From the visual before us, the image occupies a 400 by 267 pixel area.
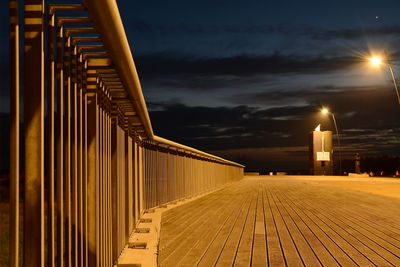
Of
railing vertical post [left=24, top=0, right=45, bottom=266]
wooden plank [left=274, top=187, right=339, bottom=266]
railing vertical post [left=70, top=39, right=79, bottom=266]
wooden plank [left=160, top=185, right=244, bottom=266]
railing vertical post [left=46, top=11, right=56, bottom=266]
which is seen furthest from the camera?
wooden plank [left=160, top=185, right=244, bottom=266]

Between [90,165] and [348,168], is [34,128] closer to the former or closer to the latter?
[90,165]

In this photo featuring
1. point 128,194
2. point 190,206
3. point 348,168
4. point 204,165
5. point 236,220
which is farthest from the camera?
point 348,168

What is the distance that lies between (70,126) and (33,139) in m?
0.88

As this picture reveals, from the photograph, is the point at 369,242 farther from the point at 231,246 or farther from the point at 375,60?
the point at 375,60

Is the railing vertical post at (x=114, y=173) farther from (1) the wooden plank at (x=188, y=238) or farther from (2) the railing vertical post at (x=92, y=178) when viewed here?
(2) the railing vertical post at (x=92, y=178)

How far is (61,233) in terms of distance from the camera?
315 centimetres

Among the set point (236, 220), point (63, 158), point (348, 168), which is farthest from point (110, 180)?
point (348, 168)

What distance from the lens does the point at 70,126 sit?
137 inches

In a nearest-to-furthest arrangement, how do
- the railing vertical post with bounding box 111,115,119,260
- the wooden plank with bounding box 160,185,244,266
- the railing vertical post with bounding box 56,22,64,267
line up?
1. the railing vertical post with bounding box 56,22,64,267
2. the railing vertical post with bounding box 111,115,119,260
3. the wooden plank with bounding box 160,185,244,266

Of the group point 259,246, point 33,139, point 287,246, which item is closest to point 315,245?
point 287,246

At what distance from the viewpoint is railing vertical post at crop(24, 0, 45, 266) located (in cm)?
259

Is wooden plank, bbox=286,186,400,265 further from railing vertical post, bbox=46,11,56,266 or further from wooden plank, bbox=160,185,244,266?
railing vertical post, bbox=46,11,56,266

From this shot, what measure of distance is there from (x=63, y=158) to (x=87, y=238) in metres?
0.96

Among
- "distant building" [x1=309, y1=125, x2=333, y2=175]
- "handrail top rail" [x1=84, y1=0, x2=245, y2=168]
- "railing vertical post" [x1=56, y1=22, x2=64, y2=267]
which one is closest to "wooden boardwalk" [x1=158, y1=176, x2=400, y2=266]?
"handrail top rail" [x1=84, y1=0, x2=245, y2=168]
